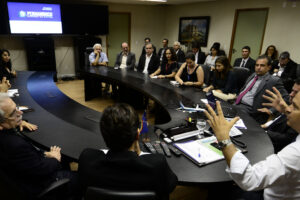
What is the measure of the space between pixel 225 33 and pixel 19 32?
19.1 ft

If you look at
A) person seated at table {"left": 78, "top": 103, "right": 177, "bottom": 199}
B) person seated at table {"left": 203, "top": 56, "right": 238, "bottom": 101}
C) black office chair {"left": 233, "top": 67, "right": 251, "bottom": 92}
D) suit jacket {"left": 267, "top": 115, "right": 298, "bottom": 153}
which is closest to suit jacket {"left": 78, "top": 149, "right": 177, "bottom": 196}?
person seated at table {"left": 78, "top": 103, "right": 177, "bottom": 199}

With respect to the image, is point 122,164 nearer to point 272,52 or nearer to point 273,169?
point 273,169

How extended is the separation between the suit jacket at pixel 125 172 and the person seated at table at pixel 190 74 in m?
2.67

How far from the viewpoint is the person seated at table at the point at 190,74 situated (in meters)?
3.57

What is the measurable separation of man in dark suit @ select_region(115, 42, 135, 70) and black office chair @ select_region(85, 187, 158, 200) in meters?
4.61

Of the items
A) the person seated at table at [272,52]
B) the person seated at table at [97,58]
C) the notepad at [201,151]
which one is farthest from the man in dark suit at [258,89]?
the person seated at table at [97,58]

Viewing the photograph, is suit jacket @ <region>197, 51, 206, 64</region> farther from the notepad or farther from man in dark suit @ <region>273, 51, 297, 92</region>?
the notepad

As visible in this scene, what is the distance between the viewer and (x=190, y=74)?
12.2ft

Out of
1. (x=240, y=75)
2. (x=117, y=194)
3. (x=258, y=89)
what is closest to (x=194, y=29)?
(x=240, y=75)

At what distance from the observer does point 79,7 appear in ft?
22.1

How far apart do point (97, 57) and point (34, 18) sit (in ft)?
8.35

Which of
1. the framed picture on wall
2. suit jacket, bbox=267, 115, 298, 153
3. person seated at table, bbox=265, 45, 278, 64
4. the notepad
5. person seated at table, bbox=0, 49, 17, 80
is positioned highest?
the framed picture on wall

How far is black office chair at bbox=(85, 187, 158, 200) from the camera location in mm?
875

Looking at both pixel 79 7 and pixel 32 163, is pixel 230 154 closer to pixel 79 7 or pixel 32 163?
pixel 32 163
